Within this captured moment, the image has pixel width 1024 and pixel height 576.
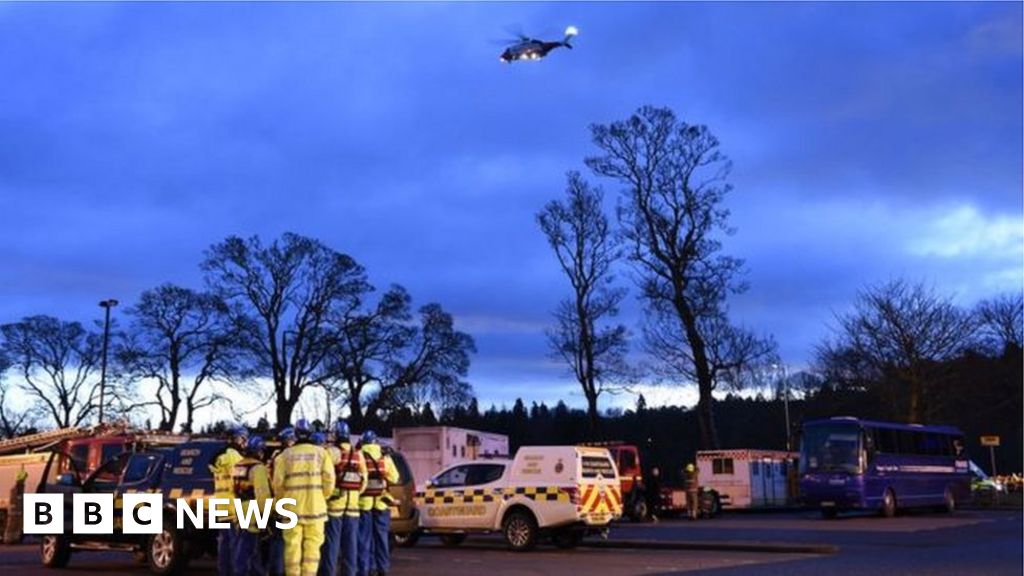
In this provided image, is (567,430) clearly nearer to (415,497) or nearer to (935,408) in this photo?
(935,408)

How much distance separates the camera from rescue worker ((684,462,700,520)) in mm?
35047

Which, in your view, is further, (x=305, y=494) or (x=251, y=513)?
(x=251, y=513)

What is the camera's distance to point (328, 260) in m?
51.1

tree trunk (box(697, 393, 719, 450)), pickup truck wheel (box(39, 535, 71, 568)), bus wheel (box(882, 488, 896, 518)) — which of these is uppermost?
tree trunk (box(697, 393, 719, 450))

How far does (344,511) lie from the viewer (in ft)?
43.5

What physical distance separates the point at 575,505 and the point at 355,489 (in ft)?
25.6

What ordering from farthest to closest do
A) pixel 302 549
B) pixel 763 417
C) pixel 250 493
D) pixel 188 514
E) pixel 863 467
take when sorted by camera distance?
1. pixel 763 417
2. pixel 863 467
3. pixel 188 514
4. pixel 250 493
5. pixel 302 549

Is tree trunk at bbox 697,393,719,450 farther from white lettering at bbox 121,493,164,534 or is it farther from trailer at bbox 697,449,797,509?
white lettering at bbox 121,493,164,534

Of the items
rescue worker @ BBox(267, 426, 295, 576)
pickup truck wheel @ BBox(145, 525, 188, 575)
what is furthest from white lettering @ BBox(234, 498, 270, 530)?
pickup truck wheel @ BBox(145, 525, 188, 575)

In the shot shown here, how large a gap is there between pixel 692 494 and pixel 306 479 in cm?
2491

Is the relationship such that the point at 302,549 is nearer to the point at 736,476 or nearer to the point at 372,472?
the point at 372,472

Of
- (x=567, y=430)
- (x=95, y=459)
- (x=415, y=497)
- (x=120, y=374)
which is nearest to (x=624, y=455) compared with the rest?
(x=415, y=497)

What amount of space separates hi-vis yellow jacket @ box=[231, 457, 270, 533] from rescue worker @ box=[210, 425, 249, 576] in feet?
1.24

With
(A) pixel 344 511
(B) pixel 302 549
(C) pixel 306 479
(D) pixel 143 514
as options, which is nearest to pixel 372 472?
(A) pixel 344 511
